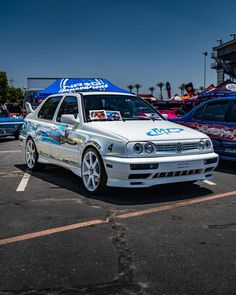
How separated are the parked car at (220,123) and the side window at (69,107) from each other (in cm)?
324

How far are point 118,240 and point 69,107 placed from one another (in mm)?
3621

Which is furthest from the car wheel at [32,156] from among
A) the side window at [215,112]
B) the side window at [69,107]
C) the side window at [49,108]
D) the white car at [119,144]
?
the side window at [215,112]

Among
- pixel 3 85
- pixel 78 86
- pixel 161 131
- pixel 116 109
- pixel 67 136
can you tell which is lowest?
pixel 67 136

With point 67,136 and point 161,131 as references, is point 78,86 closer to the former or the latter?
point 67,136

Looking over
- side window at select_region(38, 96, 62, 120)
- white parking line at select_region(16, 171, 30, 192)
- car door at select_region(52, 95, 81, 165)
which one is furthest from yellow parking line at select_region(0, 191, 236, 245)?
side window at select_region(38, 96, 62, 120)

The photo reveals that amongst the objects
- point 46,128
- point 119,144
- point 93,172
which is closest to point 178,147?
point 119,144

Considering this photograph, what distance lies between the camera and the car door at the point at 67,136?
275 inches

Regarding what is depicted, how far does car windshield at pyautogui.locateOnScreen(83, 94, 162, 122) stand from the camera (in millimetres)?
7023

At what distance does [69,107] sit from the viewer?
7578 millimetres

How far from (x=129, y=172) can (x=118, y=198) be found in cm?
58

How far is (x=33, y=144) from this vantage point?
8.70 m

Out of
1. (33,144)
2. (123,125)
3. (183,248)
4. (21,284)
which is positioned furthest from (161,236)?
(33,144)

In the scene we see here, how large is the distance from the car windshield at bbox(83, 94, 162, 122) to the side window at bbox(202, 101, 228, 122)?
7.03ft

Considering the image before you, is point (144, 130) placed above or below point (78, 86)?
below
